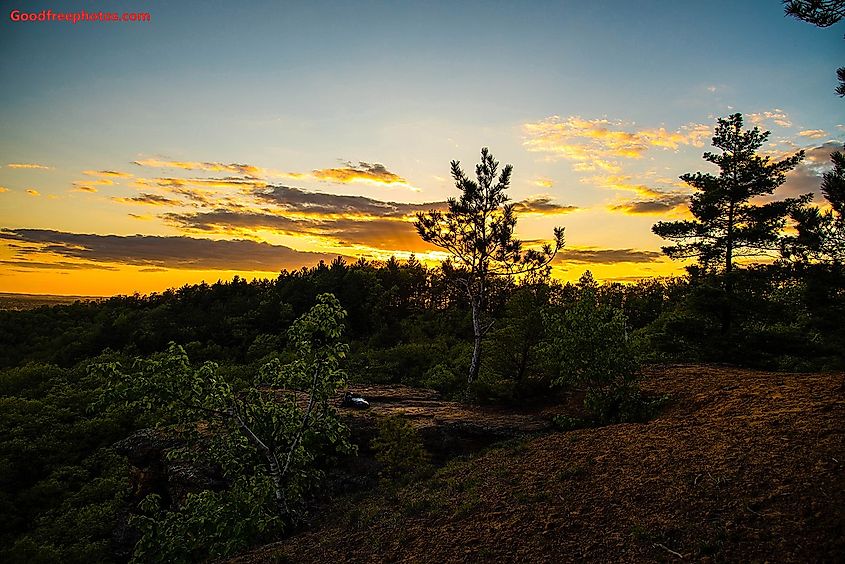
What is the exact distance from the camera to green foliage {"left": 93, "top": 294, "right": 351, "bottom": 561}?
789cm

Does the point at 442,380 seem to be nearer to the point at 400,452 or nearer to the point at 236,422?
the point at 400,452

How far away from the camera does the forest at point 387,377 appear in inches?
333

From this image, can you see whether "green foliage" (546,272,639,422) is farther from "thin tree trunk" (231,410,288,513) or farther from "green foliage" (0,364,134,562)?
"green foliage" (0,364,134,562)

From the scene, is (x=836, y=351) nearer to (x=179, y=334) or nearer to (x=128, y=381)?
(x=128, y=381)

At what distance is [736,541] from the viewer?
4.98m

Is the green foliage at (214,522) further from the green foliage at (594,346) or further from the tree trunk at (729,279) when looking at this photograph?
the tree trunk at (729,279)

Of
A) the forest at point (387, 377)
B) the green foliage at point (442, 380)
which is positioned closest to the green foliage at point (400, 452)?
the forest at point (387, 377)

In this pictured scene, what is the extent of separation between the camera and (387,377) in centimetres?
2702

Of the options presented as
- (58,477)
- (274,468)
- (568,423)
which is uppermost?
(568,423)

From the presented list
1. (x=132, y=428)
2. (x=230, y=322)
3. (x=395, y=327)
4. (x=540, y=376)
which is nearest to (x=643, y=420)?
(x=540, y=376)

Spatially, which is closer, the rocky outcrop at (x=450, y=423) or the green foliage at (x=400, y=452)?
the green foliage at (x=400, y=452)

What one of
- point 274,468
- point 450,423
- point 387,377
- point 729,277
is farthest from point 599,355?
point 387,377

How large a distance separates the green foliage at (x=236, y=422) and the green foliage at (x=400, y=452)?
2.49 m

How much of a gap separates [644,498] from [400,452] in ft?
21.2
